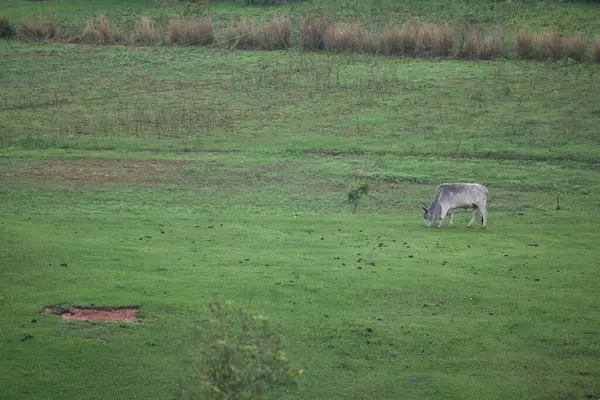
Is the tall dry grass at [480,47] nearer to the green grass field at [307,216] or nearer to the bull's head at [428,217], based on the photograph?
the green grass field at [307,216]

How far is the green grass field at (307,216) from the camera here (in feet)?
42.2

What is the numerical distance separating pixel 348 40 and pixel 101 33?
36.2ft

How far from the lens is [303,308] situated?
47.4 ft

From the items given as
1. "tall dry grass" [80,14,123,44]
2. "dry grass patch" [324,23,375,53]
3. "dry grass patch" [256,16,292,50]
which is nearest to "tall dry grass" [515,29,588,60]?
"dry grass patch" [324,23,375,53]

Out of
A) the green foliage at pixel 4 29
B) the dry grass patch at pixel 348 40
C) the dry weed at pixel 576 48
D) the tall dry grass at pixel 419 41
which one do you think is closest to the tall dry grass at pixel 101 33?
the green foliage at pixel 4 29

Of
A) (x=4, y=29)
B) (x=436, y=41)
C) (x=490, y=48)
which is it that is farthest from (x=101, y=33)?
(x=490, y=48)

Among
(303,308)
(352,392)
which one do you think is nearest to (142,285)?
(303,308)

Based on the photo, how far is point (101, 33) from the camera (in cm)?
4078

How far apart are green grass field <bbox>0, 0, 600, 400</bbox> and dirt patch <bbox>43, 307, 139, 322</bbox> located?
226 millimetres

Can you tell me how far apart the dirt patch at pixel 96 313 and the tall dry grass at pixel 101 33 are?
92.6 feet

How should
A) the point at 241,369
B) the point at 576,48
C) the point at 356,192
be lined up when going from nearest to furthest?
the point at 241,369 → the point at 356,192 → the point at 576,48

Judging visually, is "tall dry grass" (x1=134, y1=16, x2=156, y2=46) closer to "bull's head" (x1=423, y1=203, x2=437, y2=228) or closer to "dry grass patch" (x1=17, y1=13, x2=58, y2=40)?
"dry grass patch" (x1=17, y1=13, x2=58, y2=40)

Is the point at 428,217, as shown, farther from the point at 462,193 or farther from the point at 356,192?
the point at 356,192

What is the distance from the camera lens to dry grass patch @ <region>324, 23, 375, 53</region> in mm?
38656
